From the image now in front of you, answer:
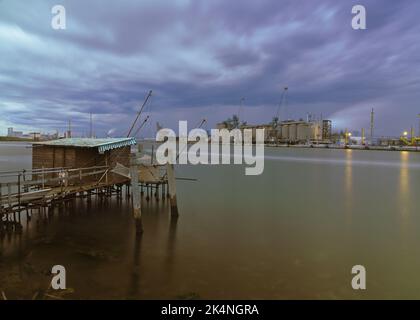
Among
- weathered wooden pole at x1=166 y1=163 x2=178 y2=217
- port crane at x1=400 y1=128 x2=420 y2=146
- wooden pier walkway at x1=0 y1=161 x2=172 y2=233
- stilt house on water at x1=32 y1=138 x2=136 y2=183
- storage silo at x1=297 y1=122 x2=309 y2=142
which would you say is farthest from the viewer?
storage silo at x1=297 y1=122 x2=309 y2=142

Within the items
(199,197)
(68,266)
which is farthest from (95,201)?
(68,266)

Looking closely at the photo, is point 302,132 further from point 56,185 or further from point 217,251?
point 217,251

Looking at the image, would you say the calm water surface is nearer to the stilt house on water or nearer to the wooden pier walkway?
the wooden pier walkway

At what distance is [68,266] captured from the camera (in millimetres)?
10461

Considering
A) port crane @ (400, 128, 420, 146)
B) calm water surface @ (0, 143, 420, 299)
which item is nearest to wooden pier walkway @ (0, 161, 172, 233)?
calm water surface @ (0, 143, 420, 299)

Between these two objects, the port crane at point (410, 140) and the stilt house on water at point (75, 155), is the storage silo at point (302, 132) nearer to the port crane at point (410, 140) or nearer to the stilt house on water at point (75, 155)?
the port crane at point (410, 140)

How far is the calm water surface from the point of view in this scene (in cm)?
951

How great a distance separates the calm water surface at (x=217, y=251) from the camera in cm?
951

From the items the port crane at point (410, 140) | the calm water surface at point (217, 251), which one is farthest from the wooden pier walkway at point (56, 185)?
the port crane at point (410, 140)

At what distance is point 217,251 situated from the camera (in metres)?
12.9
